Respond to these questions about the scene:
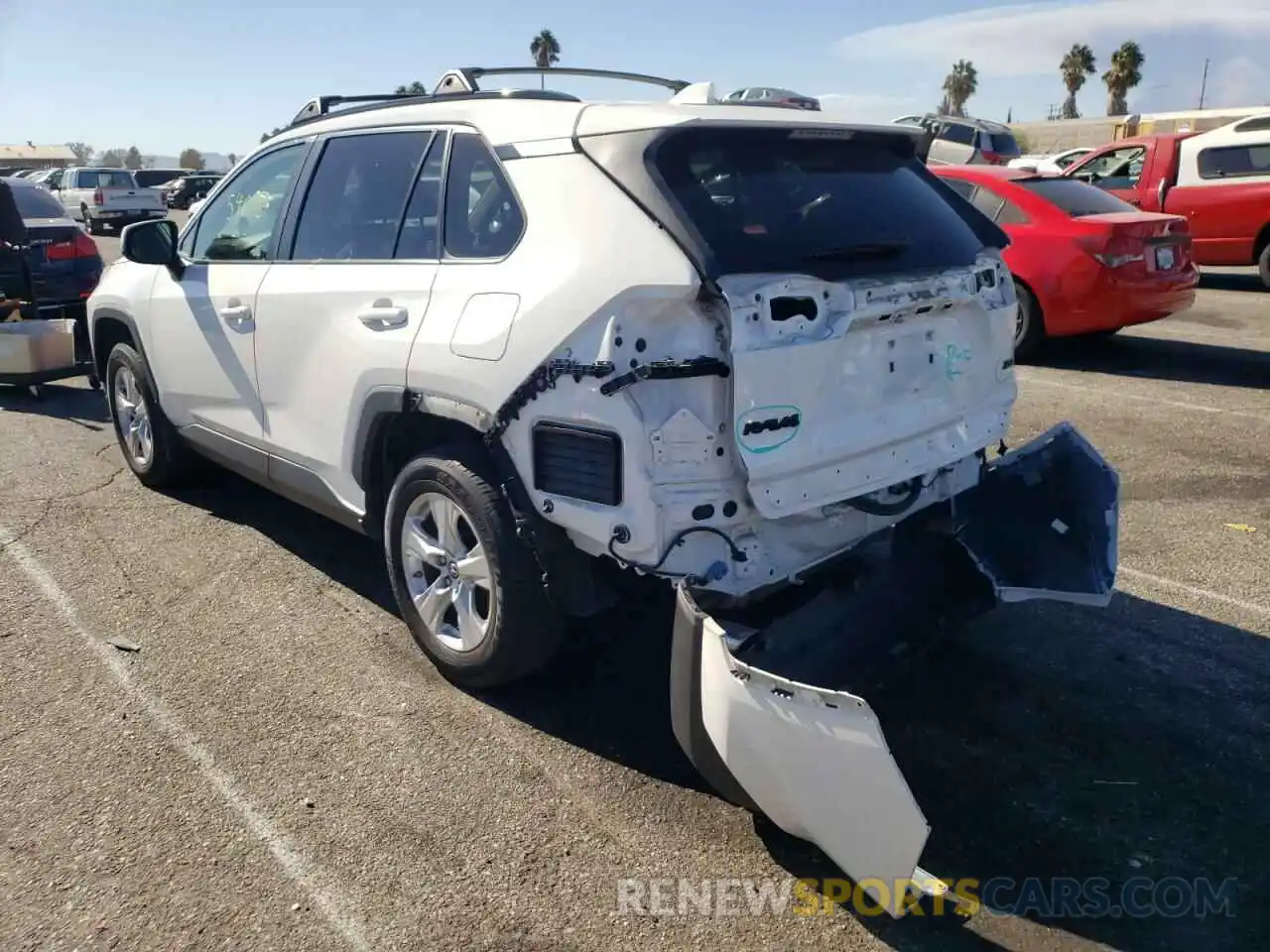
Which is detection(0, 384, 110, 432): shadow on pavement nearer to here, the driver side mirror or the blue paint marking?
the driver side mirror

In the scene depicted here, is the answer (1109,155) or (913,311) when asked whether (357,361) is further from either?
(1109,155)

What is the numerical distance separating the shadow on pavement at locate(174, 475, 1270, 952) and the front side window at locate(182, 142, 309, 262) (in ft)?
5.37

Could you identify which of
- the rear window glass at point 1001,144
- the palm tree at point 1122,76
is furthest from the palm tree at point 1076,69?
the rear window glass at point 1001,144

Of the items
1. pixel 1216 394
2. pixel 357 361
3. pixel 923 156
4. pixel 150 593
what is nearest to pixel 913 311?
pixel 923 156

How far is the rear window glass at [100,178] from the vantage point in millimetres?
29828

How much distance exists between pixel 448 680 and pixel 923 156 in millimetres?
2628

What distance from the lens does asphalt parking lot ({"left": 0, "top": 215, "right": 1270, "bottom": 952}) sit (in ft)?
8.91

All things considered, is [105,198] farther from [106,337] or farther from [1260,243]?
[1260,243]

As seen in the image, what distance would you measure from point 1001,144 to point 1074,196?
56.0 ft

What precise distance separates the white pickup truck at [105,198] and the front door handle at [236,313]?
27713mm

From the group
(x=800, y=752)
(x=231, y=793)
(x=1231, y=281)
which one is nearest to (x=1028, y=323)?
(x=800, y=752)

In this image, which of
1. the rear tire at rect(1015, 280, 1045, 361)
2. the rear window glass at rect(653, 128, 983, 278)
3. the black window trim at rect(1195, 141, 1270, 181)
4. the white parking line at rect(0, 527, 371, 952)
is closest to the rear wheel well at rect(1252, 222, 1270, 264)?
the black window trim at rect(1195, 141, 1270, 181)

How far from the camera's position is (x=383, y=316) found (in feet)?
12.3

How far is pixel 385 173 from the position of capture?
4.08 meters
